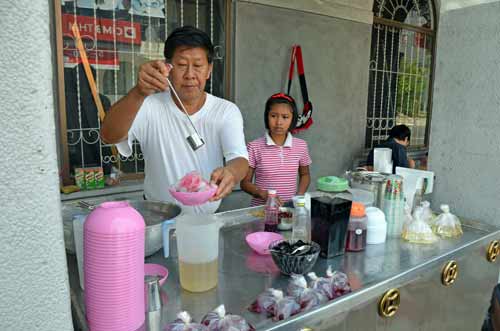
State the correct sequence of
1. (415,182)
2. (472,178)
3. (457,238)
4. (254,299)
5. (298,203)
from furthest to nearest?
(472,178), (415,182), (457,238), (298,203), (254,299)

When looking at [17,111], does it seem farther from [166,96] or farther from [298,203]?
[166,96]

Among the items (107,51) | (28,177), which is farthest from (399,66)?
(28,177)

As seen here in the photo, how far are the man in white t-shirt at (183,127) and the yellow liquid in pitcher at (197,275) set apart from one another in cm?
64

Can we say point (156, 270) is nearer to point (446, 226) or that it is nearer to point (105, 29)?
point (446, 226)

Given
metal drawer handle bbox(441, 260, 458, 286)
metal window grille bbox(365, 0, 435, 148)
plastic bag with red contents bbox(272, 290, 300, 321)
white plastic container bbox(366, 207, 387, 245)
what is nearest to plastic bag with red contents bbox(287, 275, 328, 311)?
plastic bag with red contents bbox(272, 290, 300, 321)

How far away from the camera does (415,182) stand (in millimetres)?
1926

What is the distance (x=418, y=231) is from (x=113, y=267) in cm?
133

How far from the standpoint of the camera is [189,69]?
1.79 meters

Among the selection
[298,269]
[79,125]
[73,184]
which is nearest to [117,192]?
[73,184]

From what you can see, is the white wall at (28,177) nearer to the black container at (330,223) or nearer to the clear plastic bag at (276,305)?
the clear plastic bag at (276,305)

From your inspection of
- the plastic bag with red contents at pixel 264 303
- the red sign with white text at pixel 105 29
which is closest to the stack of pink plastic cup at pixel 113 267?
the plastic bag with red contents at pixel 264 303

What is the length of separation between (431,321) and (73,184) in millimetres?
2843

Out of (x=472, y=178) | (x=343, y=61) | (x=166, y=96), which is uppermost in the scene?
(x=343, y=61)

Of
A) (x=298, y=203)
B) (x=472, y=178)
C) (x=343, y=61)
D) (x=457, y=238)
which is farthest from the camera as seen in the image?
(x=343, y=61)
